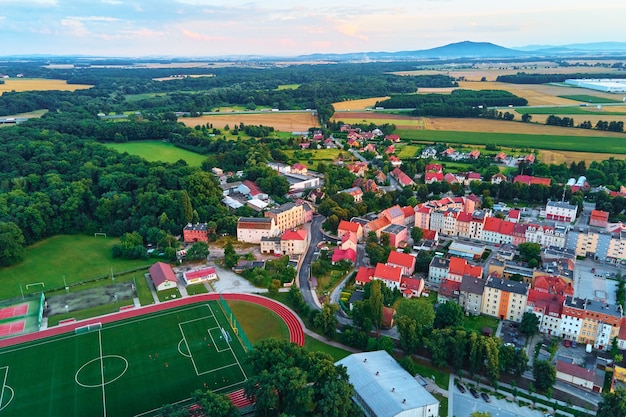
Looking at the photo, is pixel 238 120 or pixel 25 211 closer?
pixel 25 211

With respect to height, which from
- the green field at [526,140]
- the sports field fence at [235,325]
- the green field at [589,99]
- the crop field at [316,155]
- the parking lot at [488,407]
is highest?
the green field at [589,99]

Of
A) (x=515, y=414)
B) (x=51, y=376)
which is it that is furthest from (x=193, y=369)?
(x=515, y=414)

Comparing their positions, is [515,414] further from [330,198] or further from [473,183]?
[473,183]

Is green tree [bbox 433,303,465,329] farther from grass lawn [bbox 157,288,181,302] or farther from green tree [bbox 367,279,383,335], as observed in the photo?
grass lawn [bbox 157,288,181,302]

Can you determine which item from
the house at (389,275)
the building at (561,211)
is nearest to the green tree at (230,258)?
the house at (389,275)

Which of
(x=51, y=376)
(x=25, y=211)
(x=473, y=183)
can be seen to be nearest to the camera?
(x=51, y=376)

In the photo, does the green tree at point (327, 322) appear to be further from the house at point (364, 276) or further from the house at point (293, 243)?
the house at point (293, 243)
